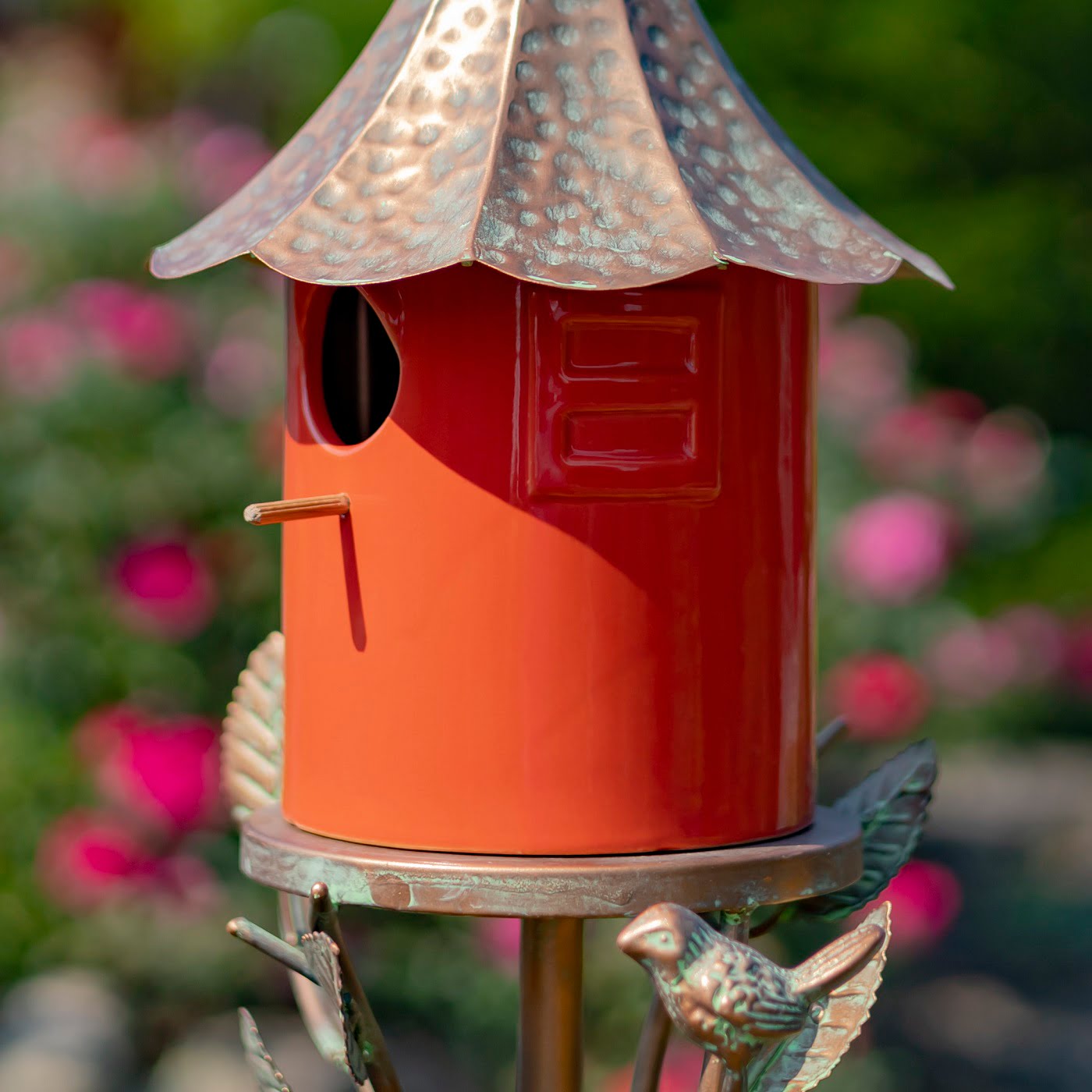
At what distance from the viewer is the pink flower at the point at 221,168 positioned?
3.75m

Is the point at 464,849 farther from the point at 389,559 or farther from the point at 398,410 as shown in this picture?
the point at 398,410

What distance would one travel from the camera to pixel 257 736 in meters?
2.04

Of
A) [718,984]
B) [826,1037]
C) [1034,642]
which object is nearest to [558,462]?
[718,984]

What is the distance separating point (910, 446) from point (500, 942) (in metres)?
1.49

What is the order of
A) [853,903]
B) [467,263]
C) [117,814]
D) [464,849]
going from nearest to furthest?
[467,263] < [464,849] < [853,903] < [117,814]

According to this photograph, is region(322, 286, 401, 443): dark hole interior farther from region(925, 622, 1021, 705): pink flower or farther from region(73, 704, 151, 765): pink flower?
region(925, 622, 1021, 705): pink flower

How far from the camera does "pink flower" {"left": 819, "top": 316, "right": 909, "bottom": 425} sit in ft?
12.4

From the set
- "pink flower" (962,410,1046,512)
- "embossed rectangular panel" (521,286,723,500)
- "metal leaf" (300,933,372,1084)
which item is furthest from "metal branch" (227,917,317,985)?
"pink flower" (962,410,1046,512)

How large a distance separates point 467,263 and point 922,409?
2.54m

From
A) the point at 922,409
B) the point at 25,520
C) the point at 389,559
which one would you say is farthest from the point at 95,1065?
the point at 389,559

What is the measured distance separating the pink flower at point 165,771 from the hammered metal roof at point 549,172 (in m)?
1.78

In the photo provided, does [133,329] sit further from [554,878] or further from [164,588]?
[554,878]

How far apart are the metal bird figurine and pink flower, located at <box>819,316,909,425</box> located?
7.81 ft

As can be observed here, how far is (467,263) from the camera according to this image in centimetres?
148
